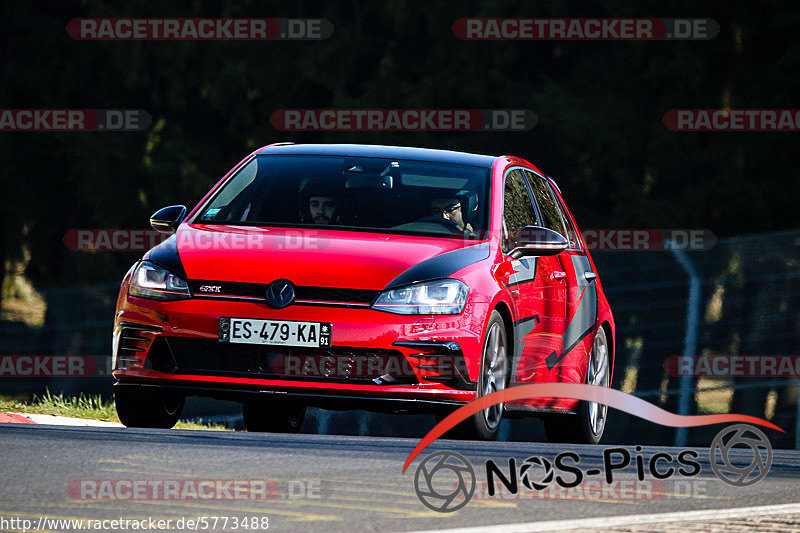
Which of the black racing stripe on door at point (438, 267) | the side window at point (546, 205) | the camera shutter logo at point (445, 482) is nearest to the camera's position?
the camera shutter logo at point (445, 482)

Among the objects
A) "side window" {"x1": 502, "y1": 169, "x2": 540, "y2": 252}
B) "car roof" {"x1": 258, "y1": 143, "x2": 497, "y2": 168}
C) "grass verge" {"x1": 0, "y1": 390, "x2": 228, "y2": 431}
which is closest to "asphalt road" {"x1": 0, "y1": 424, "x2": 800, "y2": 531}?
"side window" {"x1": 502, "y1": 169, "x2": 540, "y2": 252}

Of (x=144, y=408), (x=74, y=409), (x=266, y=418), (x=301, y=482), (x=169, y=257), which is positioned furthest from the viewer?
(x=74, y=409)

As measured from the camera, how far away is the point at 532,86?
92.6 feet

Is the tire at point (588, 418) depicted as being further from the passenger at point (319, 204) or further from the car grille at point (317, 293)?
the car grille at point (317, 293)

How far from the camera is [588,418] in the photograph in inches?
408

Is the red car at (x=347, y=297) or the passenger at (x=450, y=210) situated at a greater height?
the passenger at (x=450, y=210)

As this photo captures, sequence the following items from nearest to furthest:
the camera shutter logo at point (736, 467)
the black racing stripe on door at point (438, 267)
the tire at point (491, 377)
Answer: the camera shutter logo at point (736, 467) < the black racing stripe on door at point (438, 267) < the tire at point (491, 377)

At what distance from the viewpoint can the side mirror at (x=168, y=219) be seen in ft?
30.4

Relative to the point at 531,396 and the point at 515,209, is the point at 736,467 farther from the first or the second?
the point at 515,209

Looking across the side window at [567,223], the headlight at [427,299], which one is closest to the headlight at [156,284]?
the headlight at [427,299]

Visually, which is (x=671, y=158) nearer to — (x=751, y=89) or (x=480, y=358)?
(x=751, y=89)

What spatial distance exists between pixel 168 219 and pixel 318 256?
1330mm

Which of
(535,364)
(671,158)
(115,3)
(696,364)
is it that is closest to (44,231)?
(115,3)

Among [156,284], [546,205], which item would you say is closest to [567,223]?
[546,205]
